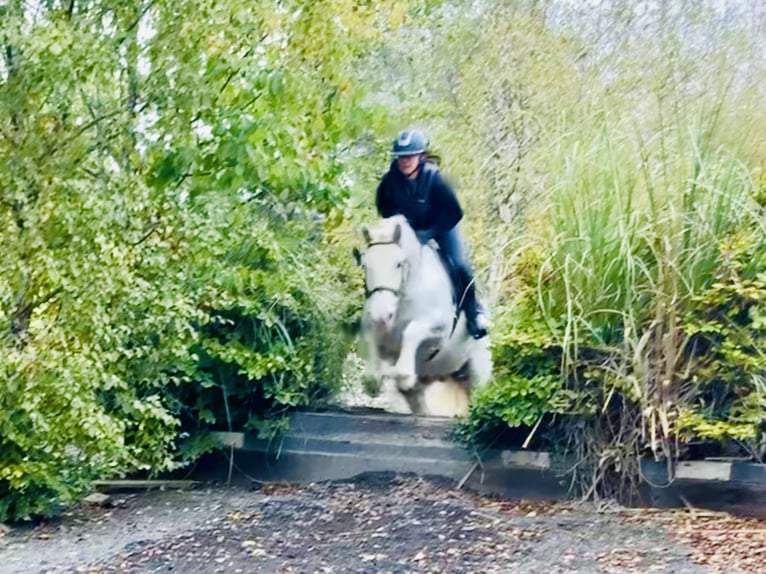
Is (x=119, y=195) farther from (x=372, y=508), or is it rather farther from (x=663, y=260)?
(x=663, y=260)

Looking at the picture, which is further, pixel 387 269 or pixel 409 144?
pixel 409 144

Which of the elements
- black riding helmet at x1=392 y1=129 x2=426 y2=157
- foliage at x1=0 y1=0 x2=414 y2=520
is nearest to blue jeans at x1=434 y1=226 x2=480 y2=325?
black riding helmet at x1=392 y1=129 x2=426 y2=157

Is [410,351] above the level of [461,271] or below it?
below

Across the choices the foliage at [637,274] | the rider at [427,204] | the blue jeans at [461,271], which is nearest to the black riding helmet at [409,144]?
the rider at [427,204]

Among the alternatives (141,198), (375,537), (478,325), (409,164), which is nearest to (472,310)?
(478,325)

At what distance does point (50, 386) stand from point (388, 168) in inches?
90.9

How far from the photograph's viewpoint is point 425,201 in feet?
16.1

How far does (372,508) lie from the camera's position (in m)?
3.97

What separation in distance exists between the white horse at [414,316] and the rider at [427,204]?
6 cm

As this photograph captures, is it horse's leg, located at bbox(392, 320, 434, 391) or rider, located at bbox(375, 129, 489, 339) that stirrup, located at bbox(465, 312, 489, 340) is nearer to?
rider, located at bbox(375, 129, 489, 339)

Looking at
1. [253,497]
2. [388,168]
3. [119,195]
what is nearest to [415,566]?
[253,497]

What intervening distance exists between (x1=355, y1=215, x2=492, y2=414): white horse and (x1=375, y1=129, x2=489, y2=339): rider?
0.06m

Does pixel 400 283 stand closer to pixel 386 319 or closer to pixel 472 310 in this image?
pixel 386 319

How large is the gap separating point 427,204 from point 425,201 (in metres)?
0.02
